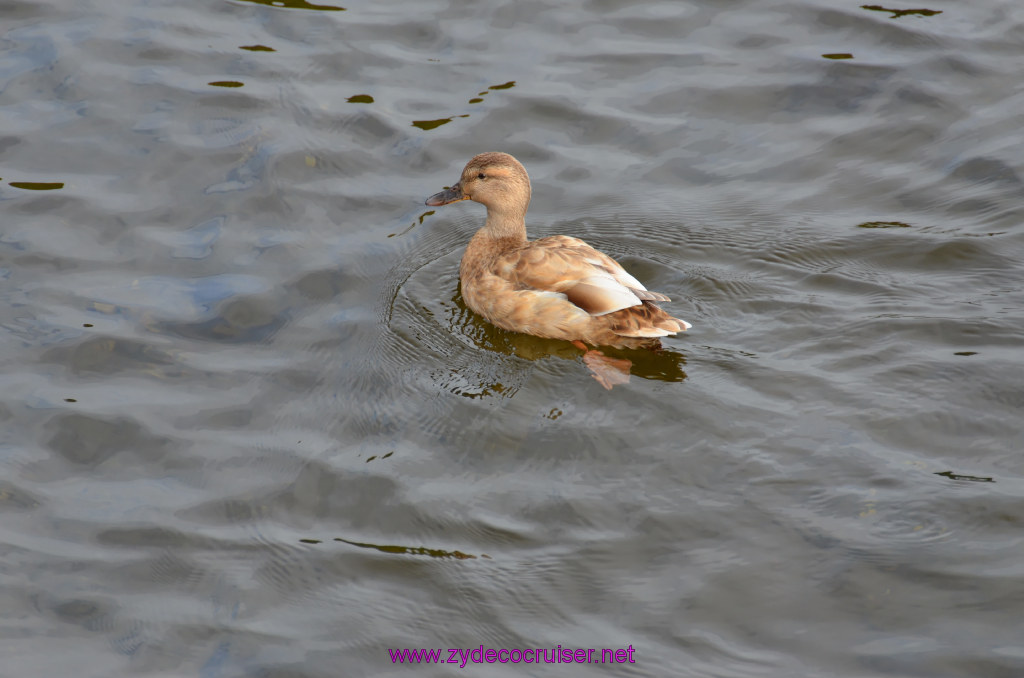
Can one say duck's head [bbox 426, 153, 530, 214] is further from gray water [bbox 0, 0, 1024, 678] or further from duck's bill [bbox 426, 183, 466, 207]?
gray water [bbox 0, 0, 1024, 678]

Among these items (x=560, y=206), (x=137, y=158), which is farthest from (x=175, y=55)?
(x=560, y=206)

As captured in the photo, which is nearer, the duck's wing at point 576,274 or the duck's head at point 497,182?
the duck's wing at point 576,274

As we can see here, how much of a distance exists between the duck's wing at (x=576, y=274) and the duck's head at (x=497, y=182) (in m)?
0.38

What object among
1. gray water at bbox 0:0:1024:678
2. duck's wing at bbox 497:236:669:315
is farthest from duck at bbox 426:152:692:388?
gray water at bbox 0:0:1024:678

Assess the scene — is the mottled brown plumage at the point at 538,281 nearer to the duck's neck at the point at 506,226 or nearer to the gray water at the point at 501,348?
the duck's neck at the point at 506,226

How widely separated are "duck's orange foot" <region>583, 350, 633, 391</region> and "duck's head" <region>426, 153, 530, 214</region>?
1.35 meters

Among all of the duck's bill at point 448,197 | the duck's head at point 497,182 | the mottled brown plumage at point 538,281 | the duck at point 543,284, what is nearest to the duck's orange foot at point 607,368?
the duck at point 543,284

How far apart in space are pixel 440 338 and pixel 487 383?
2.05 ft

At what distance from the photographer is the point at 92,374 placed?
6148mm

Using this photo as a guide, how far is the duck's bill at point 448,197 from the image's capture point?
23.8ft

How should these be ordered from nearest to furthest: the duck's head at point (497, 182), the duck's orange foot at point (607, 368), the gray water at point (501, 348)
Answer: the gray water at point (501, 348)
the duck's orange foot at point (607, 368)
the duck's head at point (497, 182)

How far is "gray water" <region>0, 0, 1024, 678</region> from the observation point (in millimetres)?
4656

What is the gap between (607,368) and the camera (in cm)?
622

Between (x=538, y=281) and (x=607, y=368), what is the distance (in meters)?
0.81
